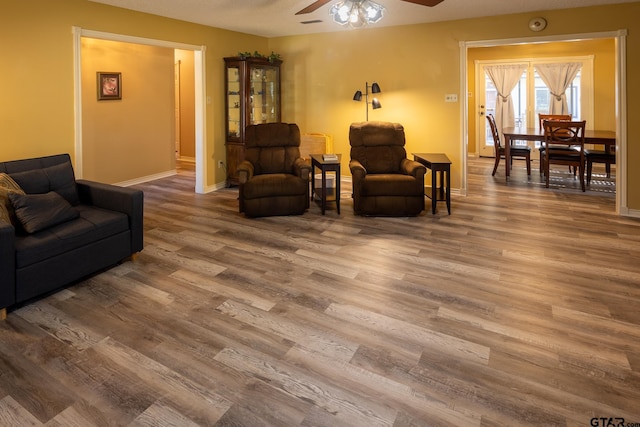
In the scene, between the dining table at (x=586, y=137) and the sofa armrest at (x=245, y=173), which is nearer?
the sofa armrest at (x=245, y=173)

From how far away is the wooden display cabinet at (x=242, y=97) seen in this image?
653cm

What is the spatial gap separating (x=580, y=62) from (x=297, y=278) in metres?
8.73

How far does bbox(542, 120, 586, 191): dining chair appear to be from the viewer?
6.45 meters

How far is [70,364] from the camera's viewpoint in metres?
2.23

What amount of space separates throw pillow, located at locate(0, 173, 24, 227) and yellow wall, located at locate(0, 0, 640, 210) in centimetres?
106

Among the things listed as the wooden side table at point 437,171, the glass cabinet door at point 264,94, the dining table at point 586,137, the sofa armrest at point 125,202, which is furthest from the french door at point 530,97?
the sofa armrest at point 125,202

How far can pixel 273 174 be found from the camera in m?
5.34

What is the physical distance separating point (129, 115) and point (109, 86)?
0.55 m

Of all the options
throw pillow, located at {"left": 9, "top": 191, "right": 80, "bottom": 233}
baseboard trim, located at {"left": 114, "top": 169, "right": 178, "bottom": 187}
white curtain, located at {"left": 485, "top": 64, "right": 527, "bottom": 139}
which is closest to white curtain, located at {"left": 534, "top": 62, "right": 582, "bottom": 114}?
white curtain, located at {"left": 485, "top": 64, "right": 527, "bottom": 139}

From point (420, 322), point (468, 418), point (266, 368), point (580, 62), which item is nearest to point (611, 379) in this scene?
point (468, 418)

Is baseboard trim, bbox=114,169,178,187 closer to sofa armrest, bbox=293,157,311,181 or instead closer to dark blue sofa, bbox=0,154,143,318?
dark blue sofa, bbox=0,154,143,318

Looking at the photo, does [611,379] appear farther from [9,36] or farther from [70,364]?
[9,36]

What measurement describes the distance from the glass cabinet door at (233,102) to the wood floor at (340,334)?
9.06 feet

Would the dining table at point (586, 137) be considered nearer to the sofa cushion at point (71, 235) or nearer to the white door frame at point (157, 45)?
the white door frame at point (157, 45)
